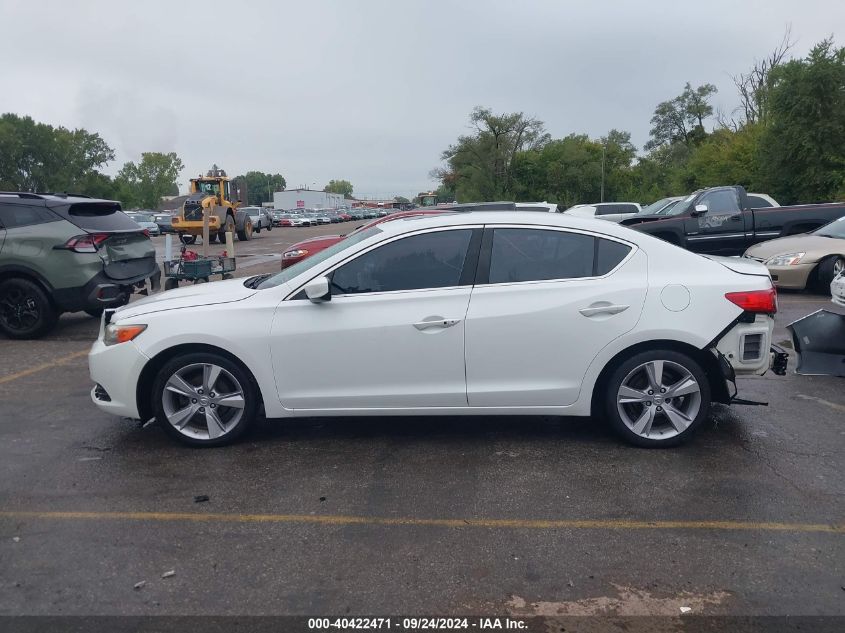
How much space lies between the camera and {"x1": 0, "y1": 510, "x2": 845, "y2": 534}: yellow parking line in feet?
13.0

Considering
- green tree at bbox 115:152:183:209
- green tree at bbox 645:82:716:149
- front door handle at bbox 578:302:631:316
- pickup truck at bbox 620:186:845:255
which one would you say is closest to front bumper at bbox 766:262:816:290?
pickup truck at bbox 620:186:845:255

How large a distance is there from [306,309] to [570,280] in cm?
180

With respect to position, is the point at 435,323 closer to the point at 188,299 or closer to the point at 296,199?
the point at 188,299

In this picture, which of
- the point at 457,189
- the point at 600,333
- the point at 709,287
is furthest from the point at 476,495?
the point at 457,189

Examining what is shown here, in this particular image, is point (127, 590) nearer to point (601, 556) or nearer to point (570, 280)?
point (601, 556)

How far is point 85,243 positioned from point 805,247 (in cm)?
1043

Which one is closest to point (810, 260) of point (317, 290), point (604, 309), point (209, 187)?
point (604, 309)

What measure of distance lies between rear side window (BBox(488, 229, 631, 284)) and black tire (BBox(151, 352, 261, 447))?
1.83m

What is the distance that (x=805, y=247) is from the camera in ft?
38.4

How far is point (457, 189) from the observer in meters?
71.2

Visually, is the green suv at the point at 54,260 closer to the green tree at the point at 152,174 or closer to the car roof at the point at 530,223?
the car roof at the point at 530,223

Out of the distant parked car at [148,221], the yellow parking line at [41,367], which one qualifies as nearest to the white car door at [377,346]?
the yellow parking line at [41,367]

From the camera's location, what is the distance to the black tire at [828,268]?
37.3 feet

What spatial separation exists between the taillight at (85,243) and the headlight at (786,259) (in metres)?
9.84
